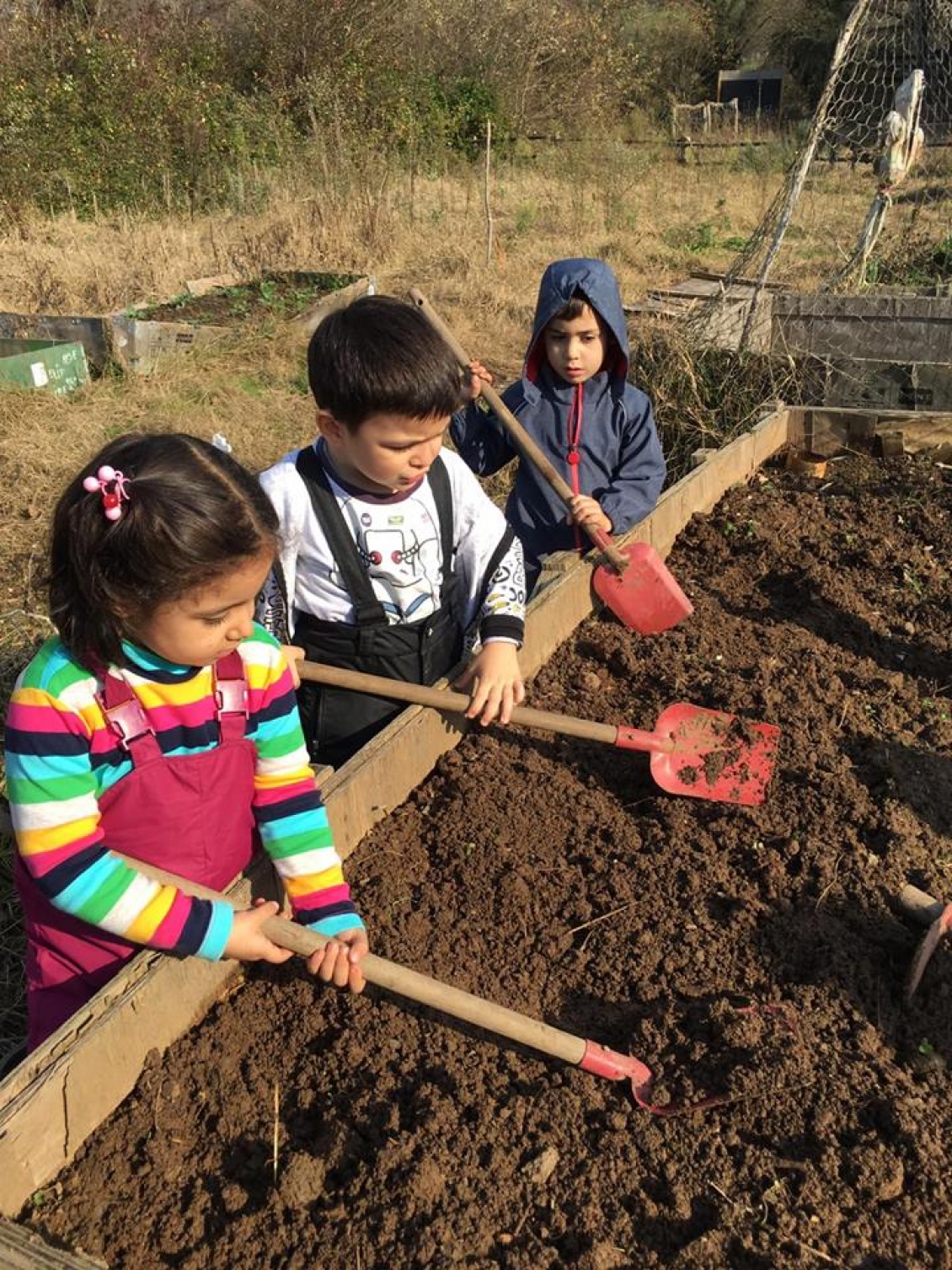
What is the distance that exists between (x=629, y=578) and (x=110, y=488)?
2.14m

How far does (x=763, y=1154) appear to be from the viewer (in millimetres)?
1792

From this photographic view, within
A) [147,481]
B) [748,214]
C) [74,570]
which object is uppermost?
[147,481]

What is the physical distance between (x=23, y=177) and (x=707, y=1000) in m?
13.2

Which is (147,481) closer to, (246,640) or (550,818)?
(246,640)

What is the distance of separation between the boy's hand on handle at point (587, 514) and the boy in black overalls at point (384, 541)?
61 cm

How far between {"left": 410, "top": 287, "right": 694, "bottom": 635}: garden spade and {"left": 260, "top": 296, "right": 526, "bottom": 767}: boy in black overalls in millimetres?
633

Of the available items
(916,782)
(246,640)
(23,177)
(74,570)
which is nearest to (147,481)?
(74,570)

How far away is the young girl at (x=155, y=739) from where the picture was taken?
1611mm

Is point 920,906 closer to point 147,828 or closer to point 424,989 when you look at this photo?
point 424,989

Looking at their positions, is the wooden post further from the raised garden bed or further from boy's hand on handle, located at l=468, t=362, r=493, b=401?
the raised garden bed

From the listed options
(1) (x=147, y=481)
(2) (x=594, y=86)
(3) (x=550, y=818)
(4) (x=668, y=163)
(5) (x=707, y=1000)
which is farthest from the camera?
(2) (x=594, y=86)

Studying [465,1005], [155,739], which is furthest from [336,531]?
[465,1005]

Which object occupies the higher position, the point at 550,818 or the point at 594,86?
the point at 594,86

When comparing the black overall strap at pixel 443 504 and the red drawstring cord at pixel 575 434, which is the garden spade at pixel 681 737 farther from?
the red drawstring cord at pixel 575 434
